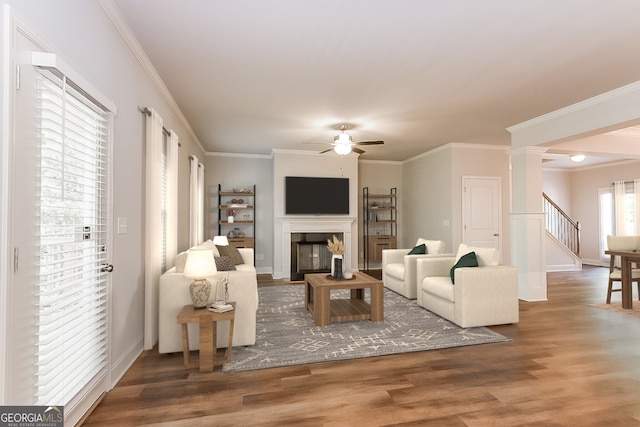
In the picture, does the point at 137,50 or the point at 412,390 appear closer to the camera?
the point at 412,390

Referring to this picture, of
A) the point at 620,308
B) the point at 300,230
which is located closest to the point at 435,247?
the point at 620,308

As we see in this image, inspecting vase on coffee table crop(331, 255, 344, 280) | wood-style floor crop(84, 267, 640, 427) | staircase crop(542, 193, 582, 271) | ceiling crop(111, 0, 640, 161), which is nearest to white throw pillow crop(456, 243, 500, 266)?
wood-style floor crop(84, 267, 640, 427)

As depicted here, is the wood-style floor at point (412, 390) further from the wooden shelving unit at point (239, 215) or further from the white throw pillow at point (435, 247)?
the wooden shelving unit at point (239, 215)

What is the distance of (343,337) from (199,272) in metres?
1.60

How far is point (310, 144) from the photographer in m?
6.27

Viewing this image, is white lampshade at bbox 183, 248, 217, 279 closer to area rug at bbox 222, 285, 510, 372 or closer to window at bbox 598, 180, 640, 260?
area rug at bbox 222, 285, 510, 372

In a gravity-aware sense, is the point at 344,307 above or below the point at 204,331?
below

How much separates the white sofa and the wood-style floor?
195 mm

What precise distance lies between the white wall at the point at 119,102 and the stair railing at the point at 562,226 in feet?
31.7

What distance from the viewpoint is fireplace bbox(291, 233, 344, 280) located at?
6.70 meters

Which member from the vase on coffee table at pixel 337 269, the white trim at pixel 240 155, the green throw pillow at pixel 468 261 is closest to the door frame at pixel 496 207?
the green throw pillow at pixel 468 261

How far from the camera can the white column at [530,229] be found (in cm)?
488

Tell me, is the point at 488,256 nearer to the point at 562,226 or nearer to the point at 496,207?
the point at 496,207

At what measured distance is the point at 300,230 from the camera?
672cm
